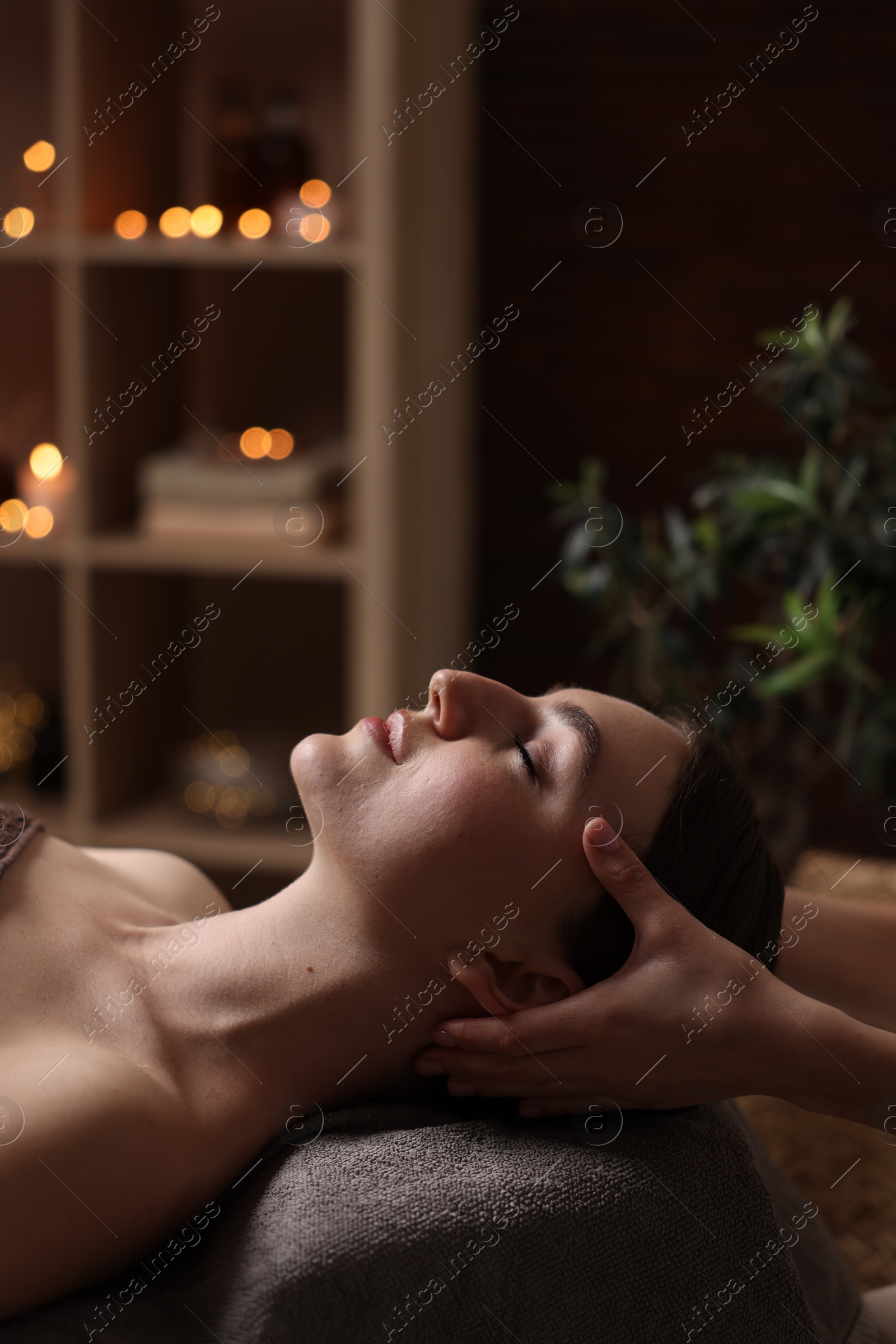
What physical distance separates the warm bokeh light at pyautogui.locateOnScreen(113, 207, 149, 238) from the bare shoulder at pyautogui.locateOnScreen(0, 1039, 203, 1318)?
6.76 ft

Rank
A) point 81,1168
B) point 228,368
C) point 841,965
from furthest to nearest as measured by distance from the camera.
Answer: point 228,368 < point 841,965 < point 81,1168

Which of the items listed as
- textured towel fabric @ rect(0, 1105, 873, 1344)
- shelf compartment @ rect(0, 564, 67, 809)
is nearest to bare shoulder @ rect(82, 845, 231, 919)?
textured towel fabric @ rect(0, 1105, 873, 1344)

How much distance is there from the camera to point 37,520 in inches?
104

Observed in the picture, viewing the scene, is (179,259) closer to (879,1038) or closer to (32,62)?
(32,62)

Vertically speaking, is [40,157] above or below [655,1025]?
above

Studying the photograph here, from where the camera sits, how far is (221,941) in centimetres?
111

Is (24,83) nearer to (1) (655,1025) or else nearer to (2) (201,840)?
(2) (201,840)

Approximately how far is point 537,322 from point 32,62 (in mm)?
1344

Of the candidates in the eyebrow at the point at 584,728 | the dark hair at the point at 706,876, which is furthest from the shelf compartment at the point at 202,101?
the dark hair at the point at 706,876

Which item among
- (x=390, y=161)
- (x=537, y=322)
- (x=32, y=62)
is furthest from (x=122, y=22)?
(x=537, y=322)

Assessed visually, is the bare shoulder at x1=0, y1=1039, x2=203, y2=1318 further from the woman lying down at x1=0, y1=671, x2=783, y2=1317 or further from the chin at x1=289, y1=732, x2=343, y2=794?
the chin at x1=289, y1=732, x2=343, y2=794

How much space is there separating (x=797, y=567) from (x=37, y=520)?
1.64m

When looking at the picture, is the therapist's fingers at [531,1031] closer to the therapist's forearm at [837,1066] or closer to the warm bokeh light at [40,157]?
the therapist's forearm at [837,1066]

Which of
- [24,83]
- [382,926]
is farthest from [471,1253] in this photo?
[24,83]
